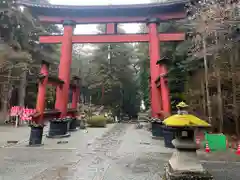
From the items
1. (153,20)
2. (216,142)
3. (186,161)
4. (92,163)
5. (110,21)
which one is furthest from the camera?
(110,21)

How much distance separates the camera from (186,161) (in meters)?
4.43

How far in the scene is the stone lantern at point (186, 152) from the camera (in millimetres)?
A: 4203

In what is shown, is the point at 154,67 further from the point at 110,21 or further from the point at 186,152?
the point at 186,152

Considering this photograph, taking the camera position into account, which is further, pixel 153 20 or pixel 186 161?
pixel 153 20

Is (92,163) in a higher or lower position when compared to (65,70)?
lower

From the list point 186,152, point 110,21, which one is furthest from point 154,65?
point 186,152

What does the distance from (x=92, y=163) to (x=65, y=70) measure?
7.43m

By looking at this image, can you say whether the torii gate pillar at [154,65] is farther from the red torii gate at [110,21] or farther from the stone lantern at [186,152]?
the stone lantern at [186,152]

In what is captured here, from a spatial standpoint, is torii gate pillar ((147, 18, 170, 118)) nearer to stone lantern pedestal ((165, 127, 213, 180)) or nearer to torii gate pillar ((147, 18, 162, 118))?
torii gate pillar ((147, 18, 162, 118))

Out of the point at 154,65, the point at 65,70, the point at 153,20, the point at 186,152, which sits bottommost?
the point at 186,152

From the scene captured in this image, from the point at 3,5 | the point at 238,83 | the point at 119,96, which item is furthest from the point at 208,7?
the point at 119,96

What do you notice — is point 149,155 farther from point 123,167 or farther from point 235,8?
point 235,8

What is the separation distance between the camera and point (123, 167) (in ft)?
18.3

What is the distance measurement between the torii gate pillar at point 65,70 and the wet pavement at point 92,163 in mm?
3790
